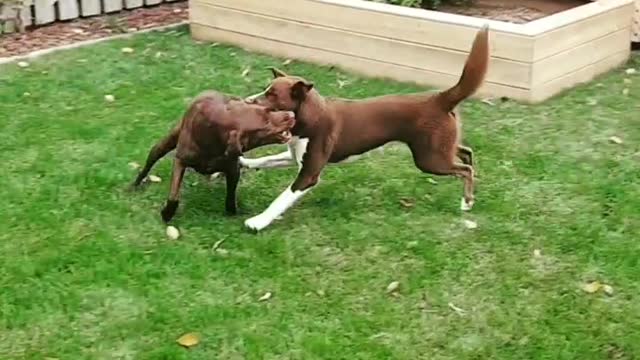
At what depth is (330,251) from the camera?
4.40m

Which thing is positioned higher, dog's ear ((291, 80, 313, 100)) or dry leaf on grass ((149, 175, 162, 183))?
dog's ear ((291, 80, 313, 100))

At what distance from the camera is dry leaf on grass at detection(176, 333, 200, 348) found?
3.67 metres

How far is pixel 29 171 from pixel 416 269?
1999 millimetres

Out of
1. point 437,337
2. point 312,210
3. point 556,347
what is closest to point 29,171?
point 312,210

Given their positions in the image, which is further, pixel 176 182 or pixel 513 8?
pixel 513 8

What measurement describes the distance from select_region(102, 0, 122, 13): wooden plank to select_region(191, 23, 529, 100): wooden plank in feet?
3.23

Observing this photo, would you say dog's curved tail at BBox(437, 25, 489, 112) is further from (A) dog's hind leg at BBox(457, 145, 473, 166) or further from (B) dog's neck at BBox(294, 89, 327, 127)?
(B) dog's neck at BBox(294, 89, 327, 127)

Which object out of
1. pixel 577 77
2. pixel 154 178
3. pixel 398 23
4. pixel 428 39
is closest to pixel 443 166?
pixel 154 178

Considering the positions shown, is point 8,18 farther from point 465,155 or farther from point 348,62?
point 465,155

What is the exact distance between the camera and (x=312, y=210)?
4.77 meters

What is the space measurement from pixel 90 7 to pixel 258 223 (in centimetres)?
424

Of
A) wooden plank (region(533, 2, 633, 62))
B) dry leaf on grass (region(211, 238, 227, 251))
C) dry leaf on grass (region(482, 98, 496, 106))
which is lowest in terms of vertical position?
dry leaf on grass (region(211, 238, 227, 251))

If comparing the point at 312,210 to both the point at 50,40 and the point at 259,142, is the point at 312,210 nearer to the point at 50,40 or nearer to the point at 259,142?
the point at 259,142

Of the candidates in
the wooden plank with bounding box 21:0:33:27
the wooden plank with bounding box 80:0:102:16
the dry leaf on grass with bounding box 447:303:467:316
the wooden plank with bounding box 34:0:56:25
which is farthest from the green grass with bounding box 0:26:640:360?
the wooden plank with bounding box 80:0:102:16
